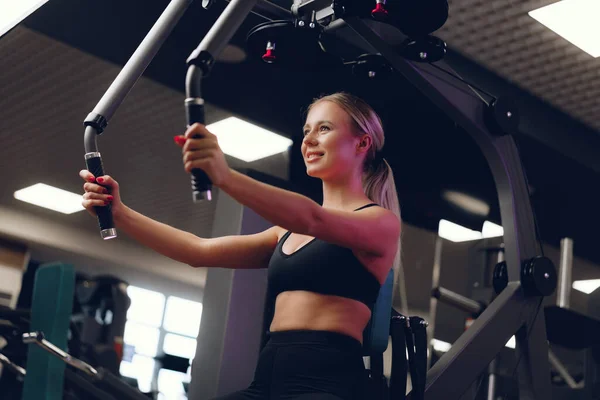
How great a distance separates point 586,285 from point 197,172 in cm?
884

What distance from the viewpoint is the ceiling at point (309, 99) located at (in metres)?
3.94

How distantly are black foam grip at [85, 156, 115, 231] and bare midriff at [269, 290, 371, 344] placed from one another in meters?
0.47

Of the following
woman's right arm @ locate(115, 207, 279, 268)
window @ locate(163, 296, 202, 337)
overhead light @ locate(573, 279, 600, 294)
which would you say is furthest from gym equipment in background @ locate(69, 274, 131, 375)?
window @ locate(163, 296, 202, 337)

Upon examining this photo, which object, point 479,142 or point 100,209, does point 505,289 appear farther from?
point 100,209

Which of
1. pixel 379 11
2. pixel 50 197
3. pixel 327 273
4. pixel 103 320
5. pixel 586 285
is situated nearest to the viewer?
pixel 327 273

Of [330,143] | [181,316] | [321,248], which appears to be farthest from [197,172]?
[181,316]

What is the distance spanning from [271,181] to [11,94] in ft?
10.0

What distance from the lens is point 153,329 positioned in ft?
40.9

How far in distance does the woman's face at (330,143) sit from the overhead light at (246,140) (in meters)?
3.86

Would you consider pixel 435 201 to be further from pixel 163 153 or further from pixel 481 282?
pixel 163 153

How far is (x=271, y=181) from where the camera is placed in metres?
3.74

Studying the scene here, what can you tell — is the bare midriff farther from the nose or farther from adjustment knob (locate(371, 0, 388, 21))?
adjustment knob (locate(371, 0, 388, 21))

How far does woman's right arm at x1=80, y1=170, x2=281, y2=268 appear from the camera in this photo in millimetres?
1758

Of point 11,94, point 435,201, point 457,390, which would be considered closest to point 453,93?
point 457,390
